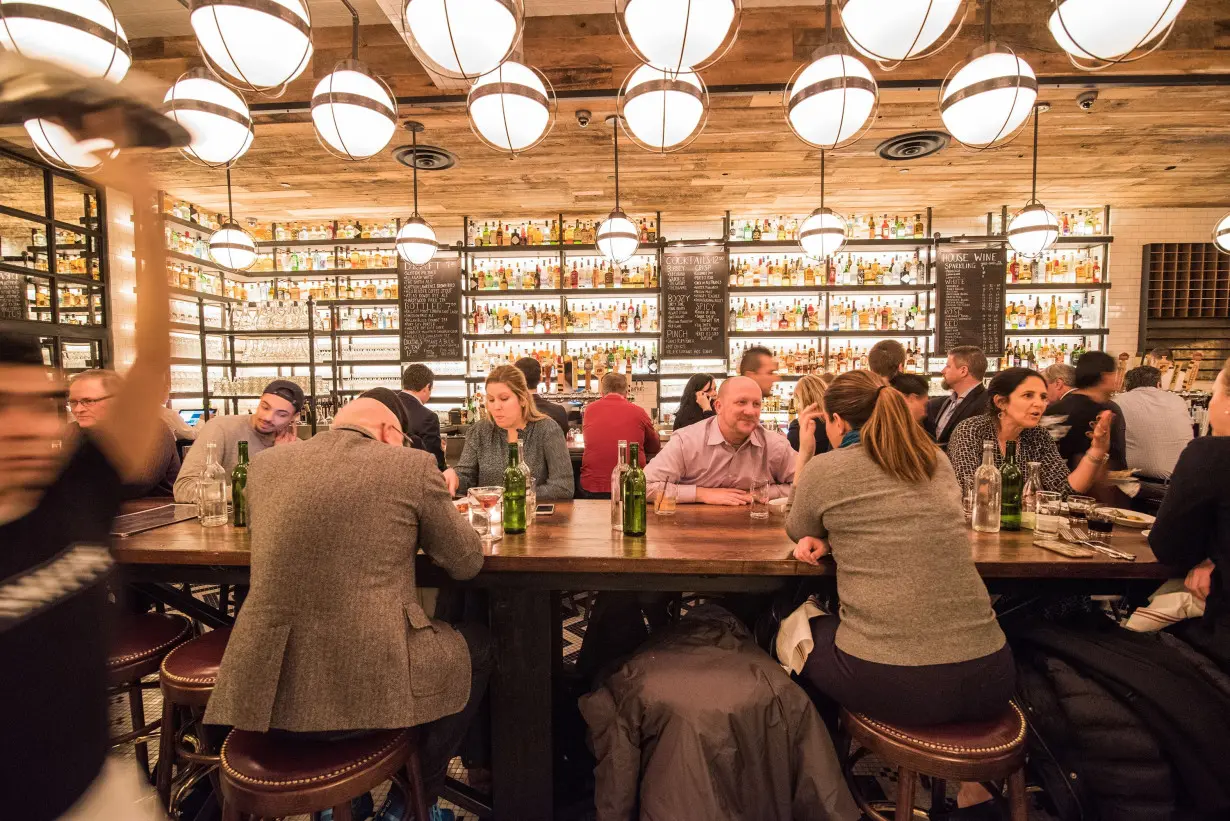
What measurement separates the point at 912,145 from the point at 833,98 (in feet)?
9.98

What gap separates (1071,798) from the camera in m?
1.81

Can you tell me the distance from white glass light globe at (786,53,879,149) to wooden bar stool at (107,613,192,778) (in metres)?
3.16

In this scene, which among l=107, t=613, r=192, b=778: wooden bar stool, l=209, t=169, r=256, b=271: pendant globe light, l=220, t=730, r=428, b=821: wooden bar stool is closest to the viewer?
l=220, t=730, r=428, b=821: wooden bar stool

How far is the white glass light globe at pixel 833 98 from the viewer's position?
2.23 m

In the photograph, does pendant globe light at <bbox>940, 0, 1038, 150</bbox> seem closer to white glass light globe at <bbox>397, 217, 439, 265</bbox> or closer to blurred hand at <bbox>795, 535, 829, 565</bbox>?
blurred hand at <bbox>795, 535, 829, 565</bbox>

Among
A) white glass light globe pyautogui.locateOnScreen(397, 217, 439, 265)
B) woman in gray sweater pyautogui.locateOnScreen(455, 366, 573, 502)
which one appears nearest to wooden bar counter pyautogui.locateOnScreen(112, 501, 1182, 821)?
woman in gray sweater pyautogui.locateOnScreen(455, 366, 573, 502)

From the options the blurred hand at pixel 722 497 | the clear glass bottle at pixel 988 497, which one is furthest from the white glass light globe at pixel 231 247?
the clear glass bottle at pixel 988 497

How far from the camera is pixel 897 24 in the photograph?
1.74 metres

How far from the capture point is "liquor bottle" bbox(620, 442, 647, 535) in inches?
84.9

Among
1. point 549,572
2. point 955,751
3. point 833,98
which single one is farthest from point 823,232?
point 955,751

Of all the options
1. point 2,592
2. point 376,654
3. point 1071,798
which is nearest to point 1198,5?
point 1071,798

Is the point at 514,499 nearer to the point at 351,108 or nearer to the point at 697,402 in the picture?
the point at 351,108

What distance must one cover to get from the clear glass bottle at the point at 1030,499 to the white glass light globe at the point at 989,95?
55.9 inches

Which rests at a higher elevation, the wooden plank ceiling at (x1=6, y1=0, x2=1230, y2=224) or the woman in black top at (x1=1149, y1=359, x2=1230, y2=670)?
the wooden plank ceiling at (x1=6, y1=0, x2=1230, y2=224)
